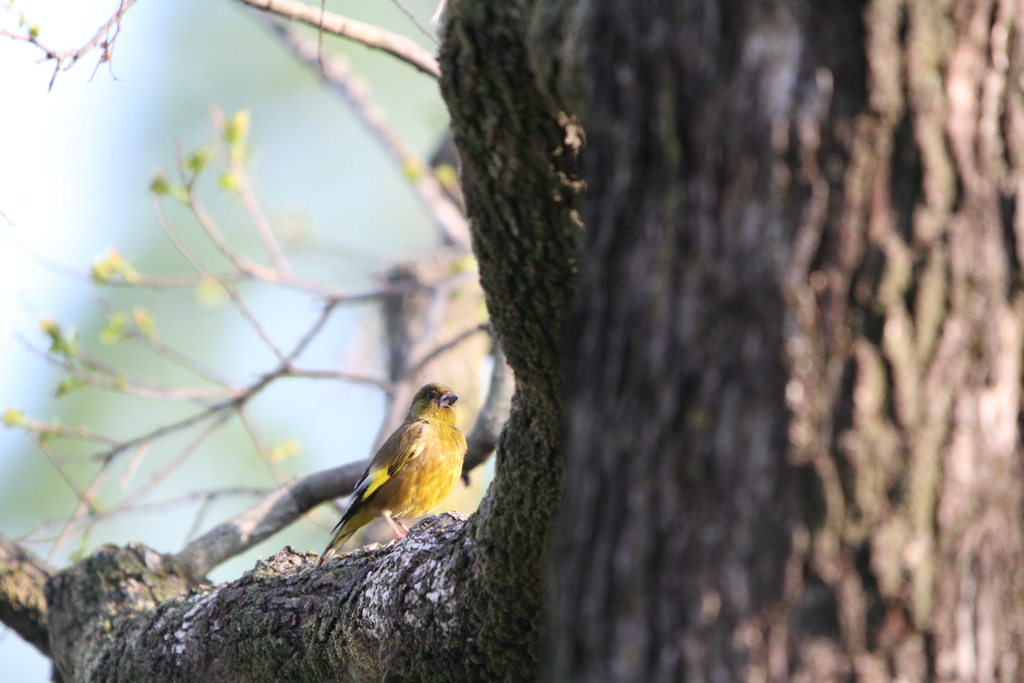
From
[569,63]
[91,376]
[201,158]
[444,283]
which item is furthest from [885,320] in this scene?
[444,283]

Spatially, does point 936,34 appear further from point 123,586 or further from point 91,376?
point 91,376

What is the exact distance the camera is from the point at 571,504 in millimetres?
1690

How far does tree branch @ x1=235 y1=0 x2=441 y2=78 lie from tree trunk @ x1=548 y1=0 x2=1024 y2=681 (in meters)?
2.49

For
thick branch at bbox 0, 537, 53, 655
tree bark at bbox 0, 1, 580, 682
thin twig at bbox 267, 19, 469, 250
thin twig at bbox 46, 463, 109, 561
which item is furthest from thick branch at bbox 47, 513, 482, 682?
thin twig at bbox 267, 19, 469, 250

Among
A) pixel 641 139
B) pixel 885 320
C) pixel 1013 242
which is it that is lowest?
pixel 885 320

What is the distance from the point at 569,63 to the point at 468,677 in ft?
6.92

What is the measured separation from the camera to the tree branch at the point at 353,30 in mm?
4109

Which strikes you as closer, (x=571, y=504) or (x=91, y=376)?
(x=571, y=504)

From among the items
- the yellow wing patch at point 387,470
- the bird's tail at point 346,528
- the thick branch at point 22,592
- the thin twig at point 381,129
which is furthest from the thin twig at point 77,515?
the thin twig at point 381,129

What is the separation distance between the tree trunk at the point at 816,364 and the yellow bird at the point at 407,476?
4141 millimetres

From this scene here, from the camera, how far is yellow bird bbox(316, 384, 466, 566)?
565 centimetres

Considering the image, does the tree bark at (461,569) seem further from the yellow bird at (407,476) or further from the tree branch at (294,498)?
the yellow bird at (407,476)

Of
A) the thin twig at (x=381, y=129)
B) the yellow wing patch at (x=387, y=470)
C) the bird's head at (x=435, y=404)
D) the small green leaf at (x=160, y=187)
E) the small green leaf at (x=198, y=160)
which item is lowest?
the yellow wing patch at (x=387, y=470)

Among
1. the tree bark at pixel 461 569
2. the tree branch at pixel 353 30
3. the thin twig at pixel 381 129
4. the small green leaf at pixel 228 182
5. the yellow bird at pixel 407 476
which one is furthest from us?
the thin twig at pixel 381 129
